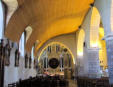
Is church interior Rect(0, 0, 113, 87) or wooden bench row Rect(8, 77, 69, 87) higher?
church interior Rect(0, 0, 113, 87)

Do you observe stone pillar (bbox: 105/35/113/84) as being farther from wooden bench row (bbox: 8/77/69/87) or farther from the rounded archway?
the rounded archway

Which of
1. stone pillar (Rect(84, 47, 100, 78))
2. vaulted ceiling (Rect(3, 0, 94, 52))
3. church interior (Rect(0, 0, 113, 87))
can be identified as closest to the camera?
church interior (Rect(0, 0, 113, 87))

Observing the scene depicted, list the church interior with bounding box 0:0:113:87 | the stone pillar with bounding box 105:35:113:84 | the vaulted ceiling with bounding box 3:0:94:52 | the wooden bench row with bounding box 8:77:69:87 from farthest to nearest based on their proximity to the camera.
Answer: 1. the wooden bench row with bounding box 8:77:69:87
2. the vaulted ceiling with bounding box 3:0:94:52
3. the church interior with bounding box 0:0:113:87
4. the stone pillar with bounding box 105:35:113:84

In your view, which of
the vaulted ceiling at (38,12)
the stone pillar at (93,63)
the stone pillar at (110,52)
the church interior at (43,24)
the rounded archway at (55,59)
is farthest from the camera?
the rounded archway at (55,59)

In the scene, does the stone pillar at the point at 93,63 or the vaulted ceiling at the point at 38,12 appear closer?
the vaulted ceiling at the point at 38,12

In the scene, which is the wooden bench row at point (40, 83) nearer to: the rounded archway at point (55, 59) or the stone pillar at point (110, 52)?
the stone pillar at point (110, 52)

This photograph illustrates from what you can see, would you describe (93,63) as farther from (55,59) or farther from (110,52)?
(55,59)

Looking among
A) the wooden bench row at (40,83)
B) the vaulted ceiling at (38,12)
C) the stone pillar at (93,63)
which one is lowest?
the wooden bench row at (40,83)

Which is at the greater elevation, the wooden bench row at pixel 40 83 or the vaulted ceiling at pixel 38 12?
the vaulted ceiling at pixel 38 12

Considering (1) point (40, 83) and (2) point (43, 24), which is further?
(2) point (43, 24)

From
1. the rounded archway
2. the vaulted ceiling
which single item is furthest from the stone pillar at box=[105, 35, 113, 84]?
the rounded archway

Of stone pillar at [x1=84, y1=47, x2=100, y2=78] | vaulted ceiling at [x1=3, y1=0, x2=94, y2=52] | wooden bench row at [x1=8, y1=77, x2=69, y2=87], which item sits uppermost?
vaulted ceiling at [x1=3, y1=0, x2=94, y2=52]

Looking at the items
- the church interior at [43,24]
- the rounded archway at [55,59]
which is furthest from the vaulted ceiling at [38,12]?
the rounded archway at [55,59]

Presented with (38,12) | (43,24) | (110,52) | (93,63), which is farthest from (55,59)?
(110,52)
